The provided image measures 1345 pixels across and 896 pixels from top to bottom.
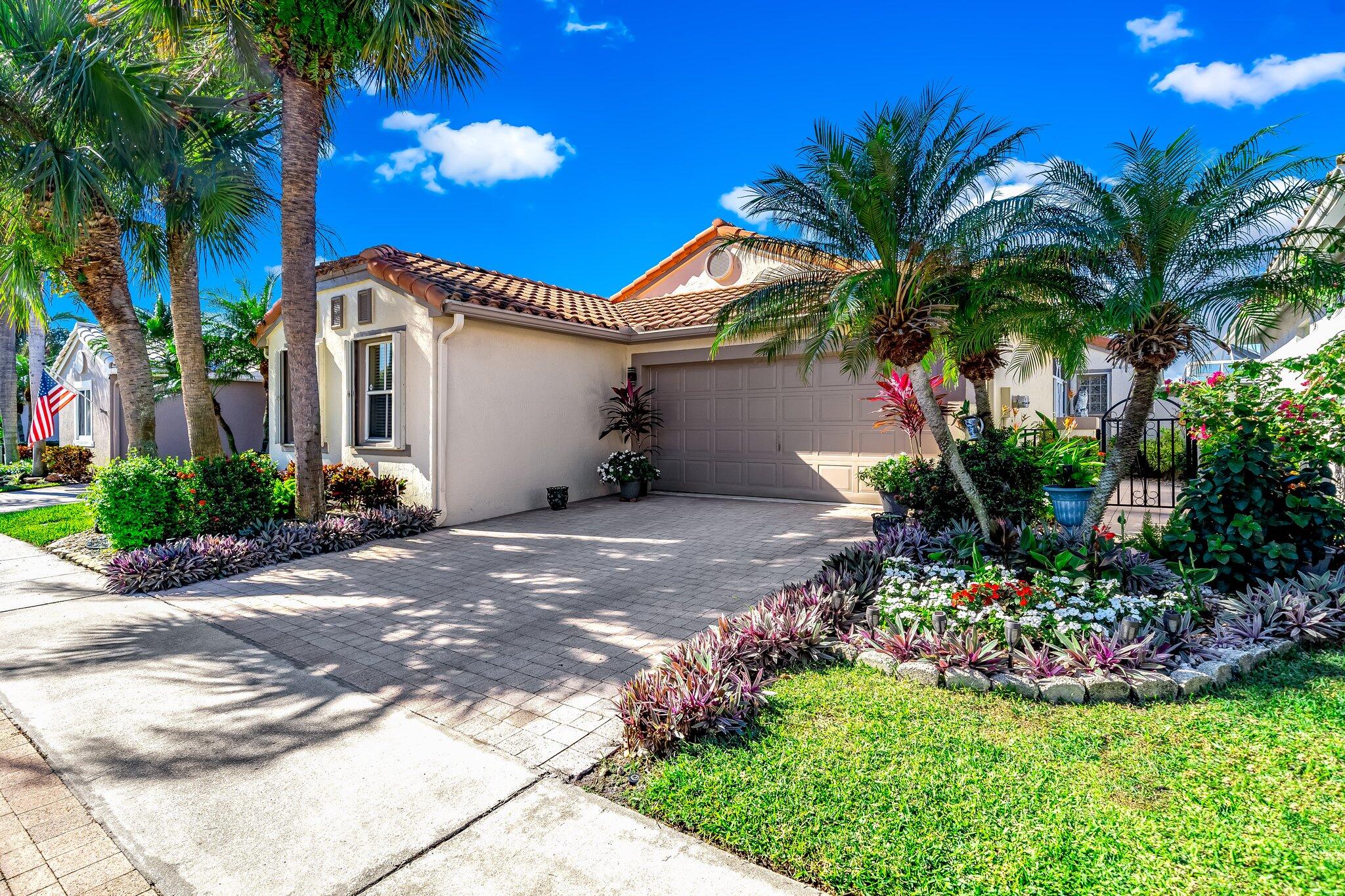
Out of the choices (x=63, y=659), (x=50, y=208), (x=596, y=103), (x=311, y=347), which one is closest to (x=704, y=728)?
(x=63, y=659)

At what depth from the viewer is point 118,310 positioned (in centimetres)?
882

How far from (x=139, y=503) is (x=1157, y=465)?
46.4 feet

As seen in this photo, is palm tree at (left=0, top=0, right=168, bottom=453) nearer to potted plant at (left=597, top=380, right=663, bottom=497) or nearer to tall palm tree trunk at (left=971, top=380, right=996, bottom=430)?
potted plant at (left=597, top=380, right=663, bottom=497)

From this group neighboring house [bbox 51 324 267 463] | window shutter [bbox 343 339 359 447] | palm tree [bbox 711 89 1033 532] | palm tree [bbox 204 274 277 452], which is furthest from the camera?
neighboring house [bbox 51 324 267 463]

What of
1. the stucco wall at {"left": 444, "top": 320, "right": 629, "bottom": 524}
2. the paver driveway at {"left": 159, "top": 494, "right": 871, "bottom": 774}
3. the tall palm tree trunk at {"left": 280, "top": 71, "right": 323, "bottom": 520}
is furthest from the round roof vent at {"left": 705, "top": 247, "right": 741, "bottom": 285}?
the tall palm tree trunk at {"left": 280, "top": 71, "right": 323, "bottom": 520}

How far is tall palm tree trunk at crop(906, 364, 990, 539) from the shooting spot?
596 centimetres

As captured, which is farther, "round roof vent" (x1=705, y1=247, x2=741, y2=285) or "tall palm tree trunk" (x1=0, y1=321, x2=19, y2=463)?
"tall palm tree trunk" (x1=0, y1=321, x2=19, y2=463)

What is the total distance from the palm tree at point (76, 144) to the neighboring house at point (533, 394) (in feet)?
9.56

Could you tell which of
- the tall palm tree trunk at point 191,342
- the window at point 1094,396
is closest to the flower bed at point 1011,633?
the tall palm tree trunk at point 191,342

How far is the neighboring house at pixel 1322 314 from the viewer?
5.29m

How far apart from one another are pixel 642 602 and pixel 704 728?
2538 mm

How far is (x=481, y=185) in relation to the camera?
17.7 m

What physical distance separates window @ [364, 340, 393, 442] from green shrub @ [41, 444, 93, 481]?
12.3 metres

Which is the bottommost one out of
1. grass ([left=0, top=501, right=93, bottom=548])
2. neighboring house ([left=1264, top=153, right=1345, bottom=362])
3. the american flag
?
grass ([left=0, top=501, right=93, bottom=548])
